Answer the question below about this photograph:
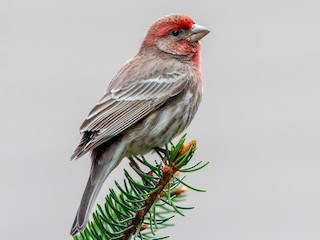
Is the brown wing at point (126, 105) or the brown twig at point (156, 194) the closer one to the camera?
the brown twig at point (156, 194)

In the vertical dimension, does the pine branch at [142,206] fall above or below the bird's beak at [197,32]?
below

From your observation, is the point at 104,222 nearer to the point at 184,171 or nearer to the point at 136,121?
the point at 184,171

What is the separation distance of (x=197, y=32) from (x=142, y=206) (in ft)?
5.97

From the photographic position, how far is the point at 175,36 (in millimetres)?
3725

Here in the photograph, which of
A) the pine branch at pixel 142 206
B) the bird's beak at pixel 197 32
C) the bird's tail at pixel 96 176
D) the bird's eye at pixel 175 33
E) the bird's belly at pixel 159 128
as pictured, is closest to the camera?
the pine branch at pixel 142 206

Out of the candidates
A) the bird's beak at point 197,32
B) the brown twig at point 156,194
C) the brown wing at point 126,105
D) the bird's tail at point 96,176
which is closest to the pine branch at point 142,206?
the brown twig at point 156,194

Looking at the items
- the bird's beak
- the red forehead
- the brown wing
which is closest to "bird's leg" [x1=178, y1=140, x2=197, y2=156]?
the brown wing

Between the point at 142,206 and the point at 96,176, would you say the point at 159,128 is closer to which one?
the point at 96,176

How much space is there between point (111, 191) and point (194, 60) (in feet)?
6.07

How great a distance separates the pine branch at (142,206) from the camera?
2.05 m

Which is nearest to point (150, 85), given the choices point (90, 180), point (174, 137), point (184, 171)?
point (174, 137)

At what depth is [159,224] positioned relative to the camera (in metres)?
2.14

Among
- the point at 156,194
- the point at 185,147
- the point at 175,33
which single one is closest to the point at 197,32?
the point at 175,33

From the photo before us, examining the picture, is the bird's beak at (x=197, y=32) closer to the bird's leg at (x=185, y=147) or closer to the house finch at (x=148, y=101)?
the house finch at (x=148, y=101)
